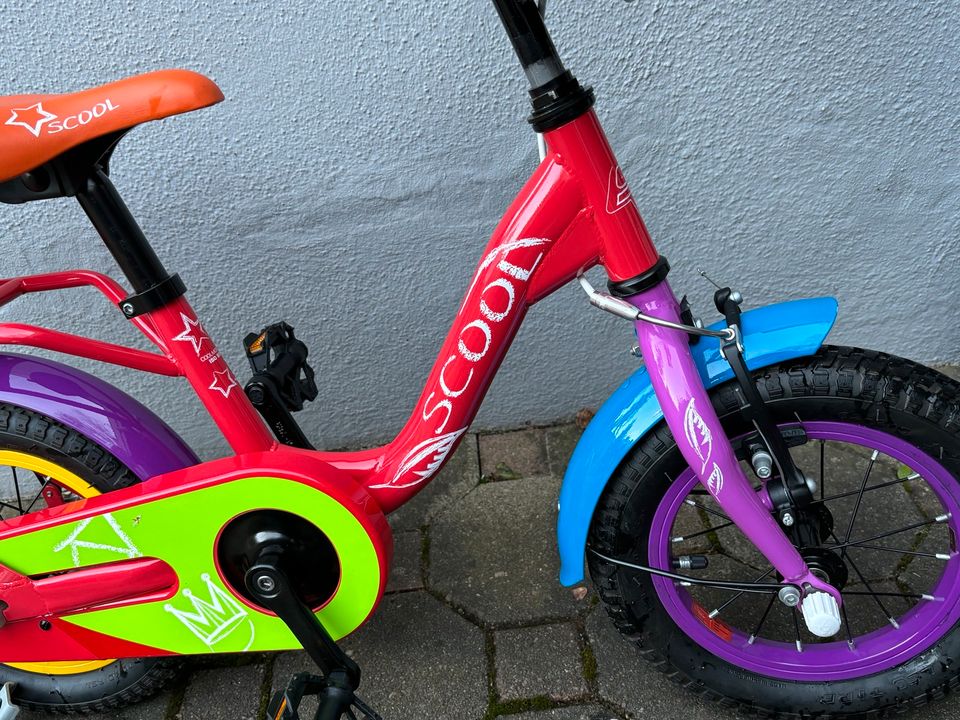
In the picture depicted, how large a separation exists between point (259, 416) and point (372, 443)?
83 cm

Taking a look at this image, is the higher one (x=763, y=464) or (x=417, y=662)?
(x=763, y=464)

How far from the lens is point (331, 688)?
1125 millimetres

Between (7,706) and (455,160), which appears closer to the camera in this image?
(7,706)

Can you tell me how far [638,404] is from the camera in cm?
114

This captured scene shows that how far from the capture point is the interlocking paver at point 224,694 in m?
1.45

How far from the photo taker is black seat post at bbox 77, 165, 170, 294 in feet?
3.51

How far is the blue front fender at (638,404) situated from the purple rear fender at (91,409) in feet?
2.23

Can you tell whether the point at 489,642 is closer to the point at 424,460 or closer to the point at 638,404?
the point at 424,460

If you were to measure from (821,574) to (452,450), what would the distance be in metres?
0.61

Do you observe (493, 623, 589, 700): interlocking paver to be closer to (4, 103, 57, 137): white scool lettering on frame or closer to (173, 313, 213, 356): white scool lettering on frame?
(173, 313, 213, 356): white scool lettering on frame

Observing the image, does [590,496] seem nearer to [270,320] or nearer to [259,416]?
[259,416]

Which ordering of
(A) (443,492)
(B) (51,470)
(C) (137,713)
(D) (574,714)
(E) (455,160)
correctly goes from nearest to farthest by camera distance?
(B) (51,470) → (D) (574,714) → (C) (137,713) → (E) (455,160) → (A) (443,492)

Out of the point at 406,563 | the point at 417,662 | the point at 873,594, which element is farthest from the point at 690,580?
the point at 406,563

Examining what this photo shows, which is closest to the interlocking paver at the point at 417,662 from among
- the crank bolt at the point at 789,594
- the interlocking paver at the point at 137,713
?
the interlocking paver at the point at 137,713
